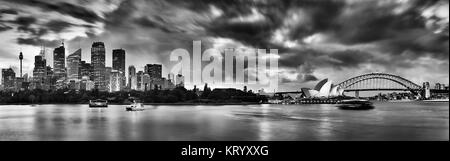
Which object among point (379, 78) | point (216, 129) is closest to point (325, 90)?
point (379, 78)

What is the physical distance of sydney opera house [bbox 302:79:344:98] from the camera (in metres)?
140

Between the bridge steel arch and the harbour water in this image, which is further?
the bridge steel arch

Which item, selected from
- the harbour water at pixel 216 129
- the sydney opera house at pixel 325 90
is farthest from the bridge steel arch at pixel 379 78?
the harbour water at pixel 216 129

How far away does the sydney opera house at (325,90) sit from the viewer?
13950 centimetres

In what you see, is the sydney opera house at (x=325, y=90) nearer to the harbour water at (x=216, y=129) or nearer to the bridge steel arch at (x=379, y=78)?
the bridge steel arch at (x=379, y=78)

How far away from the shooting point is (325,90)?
458 feet

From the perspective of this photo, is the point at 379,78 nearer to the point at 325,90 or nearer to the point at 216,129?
the point at 325,90

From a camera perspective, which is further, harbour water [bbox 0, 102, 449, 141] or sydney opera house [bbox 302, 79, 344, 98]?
sydney opera house [bbox 302, 79, 344, 98]

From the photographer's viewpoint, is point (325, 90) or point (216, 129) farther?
point (325, 90)

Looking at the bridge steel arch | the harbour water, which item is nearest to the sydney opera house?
the bridge steel arch

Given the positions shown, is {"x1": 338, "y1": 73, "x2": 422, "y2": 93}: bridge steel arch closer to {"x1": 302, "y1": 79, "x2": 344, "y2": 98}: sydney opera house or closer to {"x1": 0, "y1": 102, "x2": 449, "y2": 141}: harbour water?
{"x1": 302, "y1": 79, "x2": 344, "y2": 98}: sydney opera house
